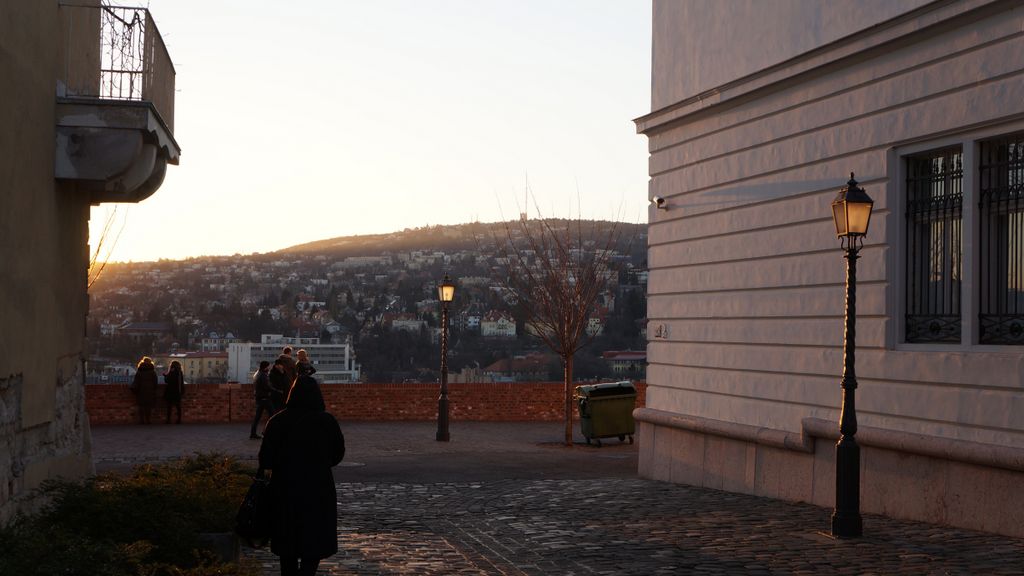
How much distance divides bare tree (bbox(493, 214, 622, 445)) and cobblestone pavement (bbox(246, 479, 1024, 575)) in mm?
12595

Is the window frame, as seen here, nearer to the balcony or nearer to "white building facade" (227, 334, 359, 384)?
the balcony

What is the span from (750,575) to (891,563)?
1.22m

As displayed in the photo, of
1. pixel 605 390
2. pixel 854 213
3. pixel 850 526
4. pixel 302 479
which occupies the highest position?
pixel 854 213

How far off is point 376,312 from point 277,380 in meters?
35.2

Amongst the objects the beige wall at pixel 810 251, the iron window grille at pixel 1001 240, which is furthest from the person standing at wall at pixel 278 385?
the iron window grille at pixel 1001 240

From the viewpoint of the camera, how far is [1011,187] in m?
11.8

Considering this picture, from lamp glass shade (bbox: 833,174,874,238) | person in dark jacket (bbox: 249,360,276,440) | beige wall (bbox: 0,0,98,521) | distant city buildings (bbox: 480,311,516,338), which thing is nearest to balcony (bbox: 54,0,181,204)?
beige wall (bbox: 0,0,98,521)

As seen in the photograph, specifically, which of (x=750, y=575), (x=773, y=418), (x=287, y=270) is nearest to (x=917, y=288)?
(x=773, y=418)

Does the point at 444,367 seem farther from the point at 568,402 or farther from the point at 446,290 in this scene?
the point at 568,402

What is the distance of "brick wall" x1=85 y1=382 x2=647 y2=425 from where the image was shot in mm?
31391

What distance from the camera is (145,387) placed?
30969 millimetres

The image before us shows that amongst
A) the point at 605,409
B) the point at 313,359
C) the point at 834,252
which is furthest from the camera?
the point at 313,359

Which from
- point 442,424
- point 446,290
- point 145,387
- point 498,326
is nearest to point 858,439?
point 442,424

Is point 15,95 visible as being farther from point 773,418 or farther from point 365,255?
point 365,255
